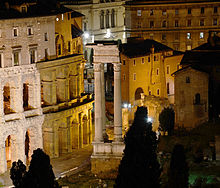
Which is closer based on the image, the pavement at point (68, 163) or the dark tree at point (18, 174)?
the dark tree at point (18, 174)

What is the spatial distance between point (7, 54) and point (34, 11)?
5.40 metres

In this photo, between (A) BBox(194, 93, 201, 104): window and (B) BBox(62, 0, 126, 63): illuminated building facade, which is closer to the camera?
→ (A) BBox(194, 93, 201, 104): window

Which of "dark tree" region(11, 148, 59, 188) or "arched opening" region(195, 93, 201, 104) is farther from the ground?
"arched opening" region(195, 93, 201, 104)

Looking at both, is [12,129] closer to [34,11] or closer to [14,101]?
[14,101]

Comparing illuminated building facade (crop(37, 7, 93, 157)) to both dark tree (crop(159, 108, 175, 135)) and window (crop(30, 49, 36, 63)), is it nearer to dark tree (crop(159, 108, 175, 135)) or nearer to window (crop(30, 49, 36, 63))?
window (crop(30, 49, 36, 63))

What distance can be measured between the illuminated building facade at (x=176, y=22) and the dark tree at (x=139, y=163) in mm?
70439

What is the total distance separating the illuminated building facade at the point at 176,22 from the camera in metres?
135

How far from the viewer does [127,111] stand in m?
101

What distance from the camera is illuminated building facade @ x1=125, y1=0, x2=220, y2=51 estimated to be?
135m

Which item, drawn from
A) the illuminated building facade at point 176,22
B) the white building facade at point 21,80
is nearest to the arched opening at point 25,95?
the white building facade at point 21,80

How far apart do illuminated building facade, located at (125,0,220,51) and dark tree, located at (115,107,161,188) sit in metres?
70.4

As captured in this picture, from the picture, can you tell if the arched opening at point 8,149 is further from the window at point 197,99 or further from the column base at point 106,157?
the window at point 197,99

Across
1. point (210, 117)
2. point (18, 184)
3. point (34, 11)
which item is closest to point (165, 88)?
point (210, 117)

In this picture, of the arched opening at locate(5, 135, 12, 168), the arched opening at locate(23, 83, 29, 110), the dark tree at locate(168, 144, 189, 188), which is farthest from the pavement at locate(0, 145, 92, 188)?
the dark tree at locate(168, 144, 189, 188)
